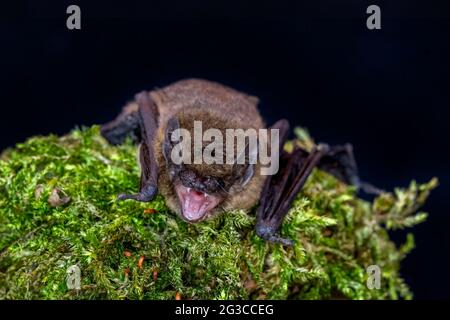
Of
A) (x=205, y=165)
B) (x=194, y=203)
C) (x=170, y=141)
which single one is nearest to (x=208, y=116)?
(x=170, y=141)

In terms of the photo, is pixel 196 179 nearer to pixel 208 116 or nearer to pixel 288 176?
pixel 208 116

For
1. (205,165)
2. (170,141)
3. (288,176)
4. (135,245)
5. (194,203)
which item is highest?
(170,141)

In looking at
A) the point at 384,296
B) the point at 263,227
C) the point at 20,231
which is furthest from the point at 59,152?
the point at 384,296

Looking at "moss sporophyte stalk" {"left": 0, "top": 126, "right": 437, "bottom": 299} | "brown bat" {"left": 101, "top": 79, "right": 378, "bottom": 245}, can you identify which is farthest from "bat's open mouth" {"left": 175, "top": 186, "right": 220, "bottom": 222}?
"moss sporophyte stalk" {"left": 0, "top": 126, "right": 437, "bottom": 299}

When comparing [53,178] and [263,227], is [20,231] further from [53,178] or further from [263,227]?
[263,227]

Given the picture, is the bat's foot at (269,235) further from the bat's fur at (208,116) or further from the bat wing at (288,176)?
the bat's fur at (208,116)

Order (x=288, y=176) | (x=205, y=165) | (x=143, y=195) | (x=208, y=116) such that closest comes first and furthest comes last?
1. (x=205, y=165)
2. (x=143, y=195)
3. (x=208, y=116)
4. (x=288, y=176)

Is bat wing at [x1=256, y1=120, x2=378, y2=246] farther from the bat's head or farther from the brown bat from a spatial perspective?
the bat's head
